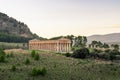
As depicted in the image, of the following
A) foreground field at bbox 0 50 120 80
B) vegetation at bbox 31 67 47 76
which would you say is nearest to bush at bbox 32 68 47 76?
vegetation at bbox 31 67 47 76

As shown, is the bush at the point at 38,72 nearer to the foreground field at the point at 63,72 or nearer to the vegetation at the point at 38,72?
the vegetation at the point at 38,72

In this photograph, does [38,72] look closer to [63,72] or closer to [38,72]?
[38,72]

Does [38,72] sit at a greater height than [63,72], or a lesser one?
greater

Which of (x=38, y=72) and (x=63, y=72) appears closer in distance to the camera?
(x=38, y=72)

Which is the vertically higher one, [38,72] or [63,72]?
[38,72]

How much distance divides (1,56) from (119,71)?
32719mm

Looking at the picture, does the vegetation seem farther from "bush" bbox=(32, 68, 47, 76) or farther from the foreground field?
the foreground field

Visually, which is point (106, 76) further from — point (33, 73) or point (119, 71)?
point (33, 73)

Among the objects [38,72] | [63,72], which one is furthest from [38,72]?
[63,72]

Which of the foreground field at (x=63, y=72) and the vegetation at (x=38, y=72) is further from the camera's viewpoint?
the vegetation at (x=38, y=72)

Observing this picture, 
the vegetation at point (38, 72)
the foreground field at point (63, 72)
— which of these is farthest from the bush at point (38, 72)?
the foreground field at point (63, 72)

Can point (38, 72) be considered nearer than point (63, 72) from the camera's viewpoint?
Yes

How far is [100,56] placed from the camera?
12425 cm

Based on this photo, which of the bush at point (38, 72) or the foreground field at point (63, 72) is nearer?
the foreground field at point (63, 72)
